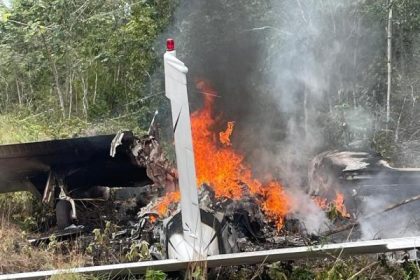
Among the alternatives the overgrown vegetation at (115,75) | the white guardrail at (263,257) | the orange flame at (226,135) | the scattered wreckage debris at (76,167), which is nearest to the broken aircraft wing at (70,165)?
the scattered wreckage debris at (76,167)

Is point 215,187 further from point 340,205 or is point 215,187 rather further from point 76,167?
point 76,167

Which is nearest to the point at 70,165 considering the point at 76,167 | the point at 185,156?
the point at 76,167

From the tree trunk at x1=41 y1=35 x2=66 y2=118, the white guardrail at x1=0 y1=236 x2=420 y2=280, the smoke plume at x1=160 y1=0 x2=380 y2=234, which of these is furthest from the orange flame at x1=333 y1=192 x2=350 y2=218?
the tree trunk at x1=41 y1=35 x2=66 y2=118

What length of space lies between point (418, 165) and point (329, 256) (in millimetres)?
6828

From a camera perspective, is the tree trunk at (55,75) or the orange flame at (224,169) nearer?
the orange flame at (224,169)

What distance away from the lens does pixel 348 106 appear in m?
11.5

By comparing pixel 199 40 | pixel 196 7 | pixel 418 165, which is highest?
pixel 196 7

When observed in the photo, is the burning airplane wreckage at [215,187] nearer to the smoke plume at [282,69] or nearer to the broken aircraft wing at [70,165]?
the broken aircraft wing at [70,165]

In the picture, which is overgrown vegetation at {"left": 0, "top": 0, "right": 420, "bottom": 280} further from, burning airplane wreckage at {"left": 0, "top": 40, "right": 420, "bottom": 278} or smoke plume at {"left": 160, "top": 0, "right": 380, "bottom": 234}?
burning airplane wreckage at {"left": 0, "top": 40, "right": 420, "bottom": 278}

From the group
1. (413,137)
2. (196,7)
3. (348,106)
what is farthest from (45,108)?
(413,137)

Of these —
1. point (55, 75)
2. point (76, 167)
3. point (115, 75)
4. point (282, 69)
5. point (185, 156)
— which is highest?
point (55, 75)

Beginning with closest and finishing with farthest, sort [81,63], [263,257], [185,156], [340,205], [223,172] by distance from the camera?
[263,257]
[185,156]
[340,205]
[223,172]
[81,63]

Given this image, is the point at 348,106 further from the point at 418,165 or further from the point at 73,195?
the point at 73,195

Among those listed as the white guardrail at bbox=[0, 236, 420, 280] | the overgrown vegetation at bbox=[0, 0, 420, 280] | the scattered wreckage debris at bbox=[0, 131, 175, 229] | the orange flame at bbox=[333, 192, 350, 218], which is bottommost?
the orange flame at bbox=[333, 192, 350, 218]
